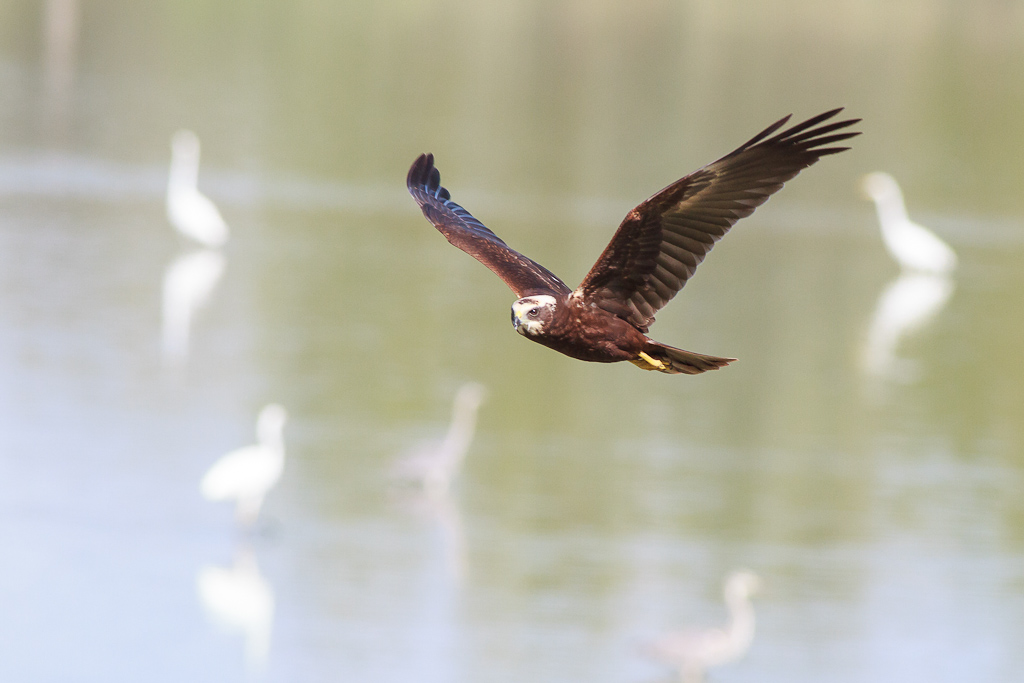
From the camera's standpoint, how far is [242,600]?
12719 mm


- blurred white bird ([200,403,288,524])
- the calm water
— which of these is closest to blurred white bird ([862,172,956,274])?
the calm water

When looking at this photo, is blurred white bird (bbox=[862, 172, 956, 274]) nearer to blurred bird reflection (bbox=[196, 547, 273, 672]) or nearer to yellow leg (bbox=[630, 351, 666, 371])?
blurred bird reflection (bbox=[196, 547, 273, 672])

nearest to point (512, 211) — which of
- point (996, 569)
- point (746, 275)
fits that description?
point (746, 275)

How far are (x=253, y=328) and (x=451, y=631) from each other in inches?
334

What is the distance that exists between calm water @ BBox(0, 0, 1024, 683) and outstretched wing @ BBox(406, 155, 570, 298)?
4.02m

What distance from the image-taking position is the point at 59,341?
18.6 metres

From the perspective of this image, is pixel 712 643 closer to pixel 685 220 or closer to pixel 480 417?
pixel 685 220

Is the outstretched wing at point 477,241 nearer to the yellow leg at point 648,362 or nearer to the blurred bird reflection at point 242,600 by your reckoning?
the yellow leg at point 648,362

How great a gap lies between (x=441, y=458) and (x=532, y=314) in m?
8.48

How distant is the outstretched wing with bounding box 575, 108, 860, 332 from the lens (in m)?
6.43

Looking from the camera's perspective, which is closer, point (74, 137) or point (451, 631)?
point (451, 631)

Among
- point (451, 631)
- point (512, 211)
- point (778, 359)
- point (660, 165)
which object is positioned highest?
point (660, 165)

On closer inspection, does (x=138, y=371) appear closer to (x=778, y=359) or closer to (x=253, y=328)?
(x=253, y=328)

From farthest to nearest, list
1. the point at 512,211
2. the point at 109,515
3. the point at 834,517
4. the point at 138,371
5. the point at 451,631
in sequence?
the point at 512,211 < the point at 138,371 < the point at 834,517 < the point at 109,515 < the point at 451,631
